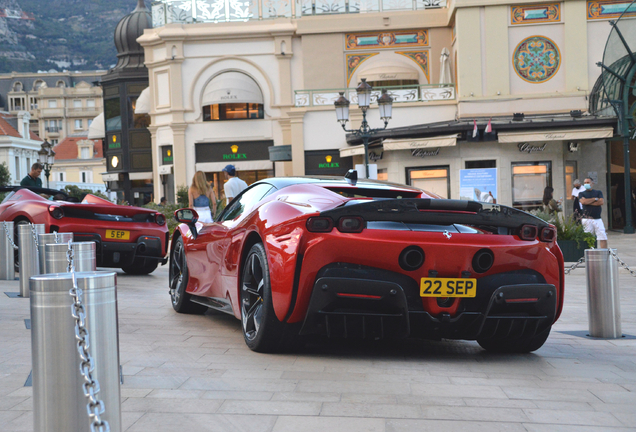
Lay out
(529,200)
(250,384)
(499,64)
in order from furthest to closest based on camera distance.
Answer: (499,64), (529,200), (250,384)

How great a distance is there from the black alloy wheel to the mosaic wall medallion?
1038 inches

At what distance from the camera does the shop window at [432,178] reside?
27.1 m

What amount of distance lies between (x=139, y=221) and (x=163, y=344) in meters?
5.55

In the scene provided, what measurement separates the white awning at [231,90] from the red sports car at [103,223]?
21.7 m

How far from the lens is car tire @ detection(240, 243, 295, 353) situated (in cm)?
468

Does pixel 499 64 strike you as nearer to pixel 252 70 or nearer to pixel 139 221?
pixel 252 70

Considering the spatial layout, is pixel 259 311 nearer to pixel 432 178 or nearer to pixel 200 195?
pixel 200 195

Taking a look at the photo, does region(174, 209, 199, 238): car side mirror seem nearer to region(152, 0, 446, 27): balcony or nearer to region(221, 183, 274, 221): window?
region(221, 183, 274, 221): window

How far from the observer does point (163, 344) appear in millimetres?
5387

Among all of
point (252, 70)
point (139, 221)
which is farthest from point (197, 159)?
point (139, 221)

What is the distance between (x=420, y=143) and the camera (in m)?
26.0

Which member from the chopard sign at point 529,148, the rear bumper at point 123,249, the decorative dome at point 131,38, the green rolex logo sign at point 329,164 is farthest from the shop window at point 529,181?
the decorative dome at point 131,38

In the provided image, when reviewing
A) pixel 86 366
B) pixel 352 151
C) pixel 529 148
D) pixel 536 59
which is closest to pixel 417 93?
pixel 352 151

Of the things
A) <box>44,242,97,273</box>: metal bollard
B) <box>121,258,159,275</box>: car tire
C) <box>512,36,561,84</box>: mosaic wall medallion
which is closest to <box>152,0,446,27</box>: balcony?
<box>512,36,561,84</box>: mosaic wall medallion
